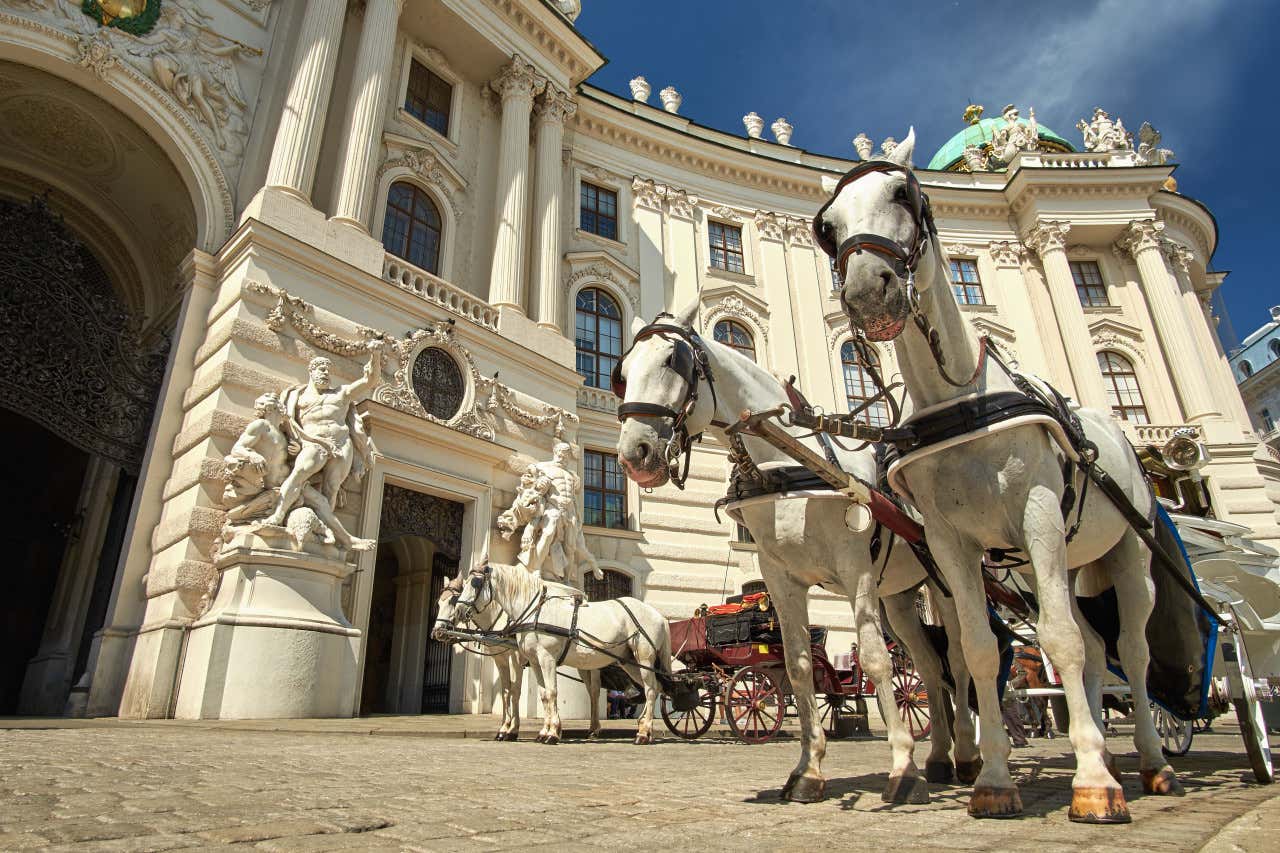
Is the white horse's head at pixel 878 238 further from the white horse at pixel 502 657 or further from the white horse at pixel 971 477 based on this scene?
the white horse at pixel 502 657

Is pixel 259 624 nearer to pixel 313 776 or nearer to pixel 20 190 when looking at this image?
pixel 313 776

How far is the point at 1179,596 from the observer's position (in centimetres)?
444

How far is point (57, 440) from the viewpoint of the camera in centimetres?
1619

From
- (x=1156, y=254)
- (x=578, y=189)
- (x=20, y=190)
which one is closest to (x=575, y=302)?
(x=578, y=189)

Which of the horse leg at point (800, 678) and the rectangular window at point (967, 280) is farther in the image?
the rectangular window at point (967, 280)

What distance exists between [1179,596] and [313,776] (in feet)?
16.7

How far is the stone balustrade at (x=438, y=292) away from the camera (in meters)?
13.5

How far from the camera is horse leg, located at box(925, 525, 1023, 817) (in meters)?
2.78

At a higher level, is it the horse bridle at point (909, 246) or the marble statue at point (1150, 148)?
the marble statue at point (1150, 148)

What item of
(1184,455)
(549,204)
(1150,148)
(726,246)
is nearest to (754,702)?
(1184,455)

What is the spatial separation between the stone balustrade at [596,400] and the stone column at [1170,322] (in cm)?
1891

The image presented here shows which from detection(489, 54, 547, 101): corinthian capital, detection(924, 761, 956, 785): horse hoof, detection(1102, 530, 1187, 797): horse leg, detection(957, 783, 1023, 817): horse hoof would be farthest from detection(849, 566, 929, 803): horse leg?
detection(489, 54, 547, 101): corinthian capital

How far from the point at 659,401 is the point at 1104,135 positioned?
109 feet

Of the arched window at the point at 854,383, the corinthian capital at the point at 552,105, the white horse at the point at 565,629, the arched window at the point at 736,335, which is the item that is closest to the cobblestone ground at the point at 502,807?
the white horse at the point at 565,629
